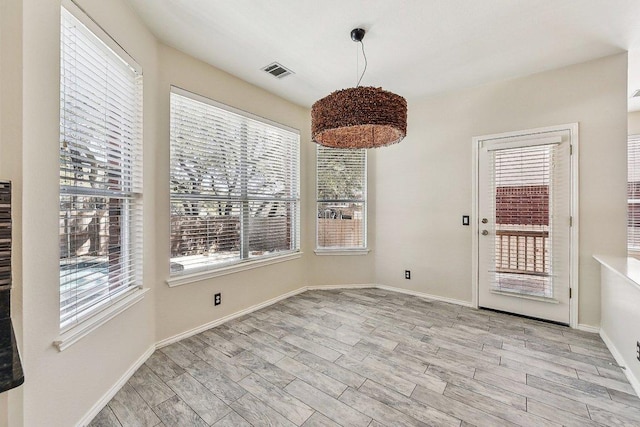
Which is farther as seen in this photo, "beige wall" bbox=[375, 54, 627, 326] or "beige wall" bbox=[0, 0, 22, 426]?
"beige wall" bbox=[375, 54, 627, 326]

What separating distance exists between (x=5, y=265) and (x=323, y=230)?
10.9 feet

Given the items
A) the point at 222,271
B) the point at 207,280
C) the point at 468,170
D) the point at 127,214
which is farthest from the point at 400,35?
the point at 207,280

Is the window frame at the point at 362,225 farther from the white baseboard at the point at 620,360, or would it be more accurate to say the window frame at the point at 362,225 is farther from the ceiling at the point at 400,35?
the white baseboard at the point at 620,360

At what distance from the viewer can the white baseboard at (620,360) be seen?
1.85 m

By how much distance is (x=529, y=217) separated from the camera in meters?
3.06

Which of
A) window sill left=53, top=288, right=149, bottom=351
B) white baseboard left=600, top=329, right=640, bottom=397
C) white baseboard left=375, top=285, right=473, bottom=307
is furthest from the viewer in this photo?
white baseboard left=375, top=285, right=473, bottom=307

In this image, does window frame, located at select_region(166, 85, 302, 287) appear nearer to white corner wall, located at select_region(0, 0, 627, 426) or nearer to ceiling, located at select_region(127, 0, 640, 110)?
white corner wall, located at select_region(0, 0, 627, 426)

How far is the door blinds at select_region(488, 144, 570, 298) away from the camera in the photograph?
2.91m

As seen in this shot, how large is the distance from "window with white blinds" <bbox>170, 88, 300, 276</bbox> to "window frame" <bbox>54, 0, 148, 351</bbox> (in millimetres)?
374

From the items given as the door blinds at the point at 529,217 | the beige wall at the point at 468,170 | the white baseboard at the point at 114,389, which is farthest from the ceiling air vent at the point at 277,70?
the white baseboard at the point at 114,389

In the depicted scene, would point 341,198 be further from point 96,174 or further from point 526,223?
point 96,174

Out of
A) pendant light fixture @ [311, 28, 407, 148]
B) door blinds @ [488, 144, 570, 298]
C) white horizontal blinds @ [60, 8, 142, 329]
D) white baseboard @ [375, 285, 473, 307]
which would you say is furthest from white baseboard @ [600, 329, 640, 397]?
white horizontal blinds @ [60, 8, 142, 329]

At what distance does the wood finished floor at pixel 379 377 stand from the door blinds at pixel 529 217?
19.6 inches

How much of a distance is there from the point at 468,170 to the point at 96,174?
3.71m
